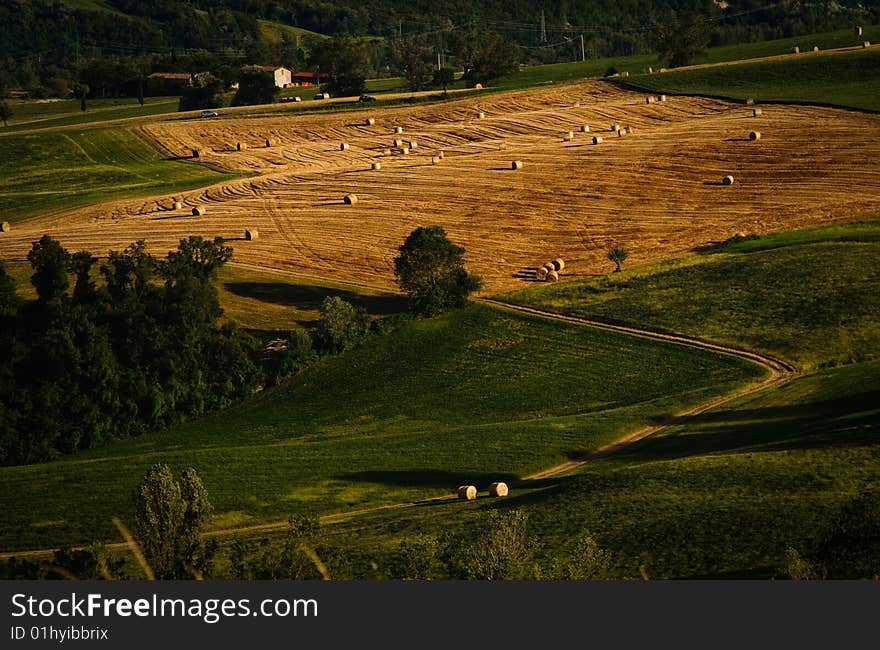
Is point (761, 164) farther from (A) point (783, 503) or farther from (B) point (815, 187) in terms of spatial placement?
(A) point (783, 503)

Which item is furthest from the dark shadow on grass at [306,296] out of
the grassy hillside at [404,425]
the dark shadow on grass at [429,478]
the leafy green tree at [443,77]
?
the leafy green tree at [443,77]

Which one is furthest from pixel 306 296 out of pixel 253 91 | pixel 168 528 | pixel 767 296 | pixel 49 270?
pixel 253 91

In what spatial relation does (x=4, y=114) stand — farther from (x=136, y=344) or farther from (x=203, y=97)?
(x=136, y=344)

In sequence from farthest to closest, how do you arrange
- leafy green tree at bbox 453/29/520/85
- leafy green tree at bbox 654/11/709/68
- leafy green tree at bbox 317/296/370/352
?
1. leafy green tree at bbox 453/29/520/85
2. leafy green tree at bbox 654/11/709/68
3. leafy green tree at bbox 317/296/370/352

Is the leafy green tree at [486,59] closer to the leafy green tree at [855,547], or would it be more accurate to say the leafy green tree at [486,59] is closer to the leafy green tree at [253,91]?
the leafy green tree at [253,91]

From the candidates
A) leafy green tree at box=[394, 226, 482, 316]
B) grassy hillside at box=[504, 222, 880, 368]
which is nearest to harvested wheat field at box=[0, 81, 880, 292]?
leafy green tree at box=[394, 226, 482, 316]

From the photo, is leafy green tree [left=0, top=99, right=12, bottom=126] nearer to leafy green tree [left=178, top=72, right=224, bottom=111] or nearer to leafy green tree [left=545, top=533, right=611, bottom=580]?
leafy green tree [left=178, top=72, right=224, bottom=111]
